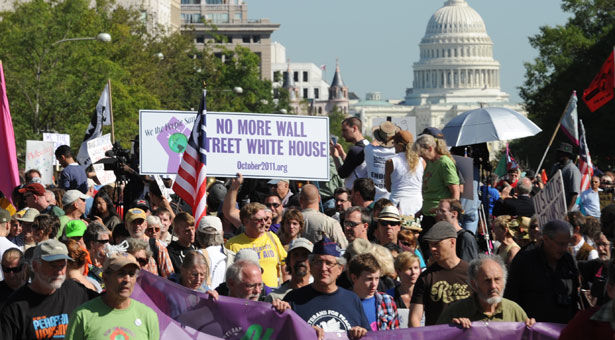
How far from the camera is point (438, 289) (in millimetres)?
8570

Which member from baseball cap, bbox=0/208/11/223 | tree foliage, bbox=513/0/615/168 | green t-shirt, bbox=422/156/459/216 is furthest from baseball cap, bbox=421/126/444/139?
tree foliage, bbox=513/0/615/168

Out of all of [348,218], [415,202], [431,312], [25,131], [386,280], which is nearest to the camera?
[431,312]

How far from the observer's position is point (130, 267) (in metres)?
7.33

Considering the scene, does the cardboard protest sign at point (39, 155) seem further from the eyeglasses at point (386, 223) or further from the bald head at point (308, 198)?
the eyeglasses at point (386, 223)

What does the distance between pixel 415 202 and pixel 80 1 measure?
96.5 feet

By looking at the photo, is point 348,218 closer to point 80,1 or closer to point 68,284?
point 68,284

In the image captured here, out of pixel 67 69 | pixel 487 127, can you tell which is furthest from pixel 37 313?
pixel 67 69

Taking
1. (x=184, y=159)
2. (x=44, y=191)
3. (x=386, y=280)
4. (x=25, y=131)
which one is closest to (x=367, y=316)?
(x=386, y=280)

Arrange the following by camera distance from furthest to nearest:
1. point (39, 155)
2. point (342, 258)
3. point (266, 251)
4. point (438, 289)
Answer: point (39, 155) → point (266, 251) → point (438, 289) → point (342, 258)

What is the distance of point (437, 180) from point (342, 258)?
4777 millimetres

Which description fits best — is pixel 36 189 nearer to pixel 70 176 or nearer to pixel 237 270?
pixel 70 176

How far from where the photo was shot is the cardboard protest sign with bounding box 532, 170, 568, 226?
10.5m

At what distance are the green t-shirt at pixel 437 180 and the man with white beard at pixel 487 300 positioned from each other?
4758 mm

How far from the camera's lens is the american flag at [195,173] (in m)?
11.3
